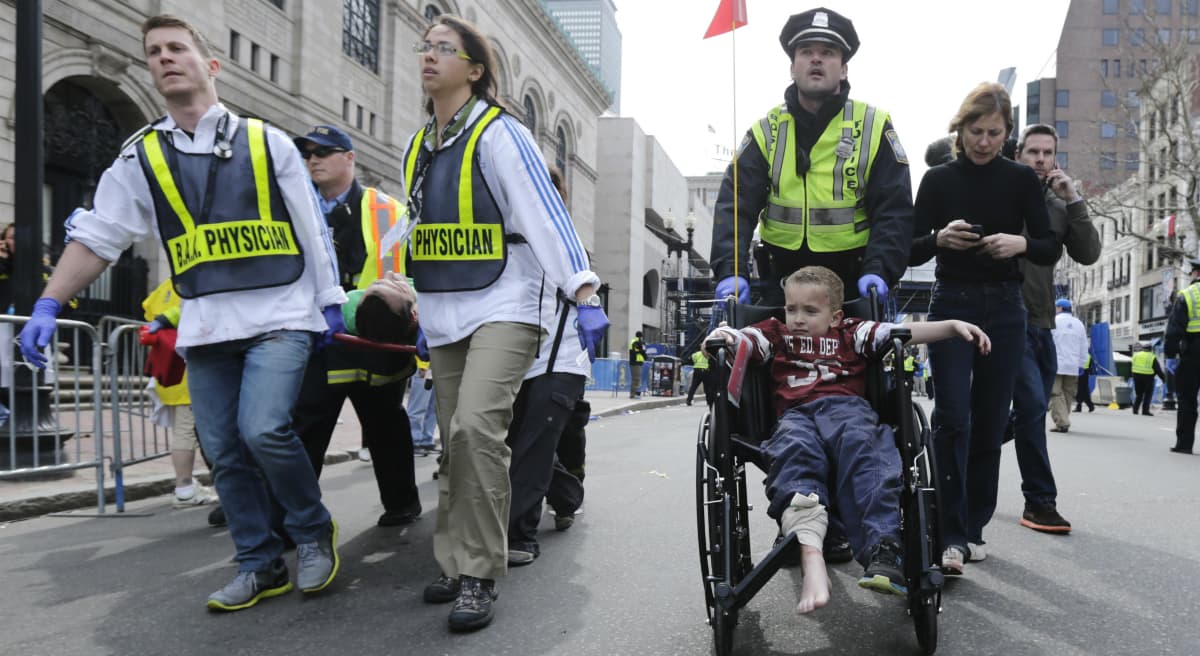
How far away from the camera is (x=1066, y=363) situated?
12.8 meters

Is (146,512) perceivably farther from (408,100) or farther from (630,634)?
(408,100)

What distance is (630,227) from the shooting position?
2072 inches

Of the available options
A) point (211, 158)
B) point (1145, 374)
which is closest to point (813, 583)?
point (211, 158)

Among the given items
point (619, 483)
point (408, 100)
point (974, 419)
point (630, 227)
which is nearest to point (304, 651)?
point (974, 419)

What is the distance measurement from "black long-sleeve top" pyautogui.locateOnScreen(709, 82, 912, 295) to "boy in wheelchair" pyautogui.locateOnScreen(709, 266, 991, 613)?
1.55 ft

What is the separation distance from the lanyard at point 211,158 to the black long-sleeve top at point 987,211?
285 centimetres

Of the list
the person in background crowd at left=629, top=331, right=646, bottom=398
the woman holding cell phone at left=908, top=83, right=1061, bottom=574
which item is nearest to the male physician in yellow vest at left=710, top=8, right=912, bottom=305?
the woman holding cell phone at left=908, top=83, right=1061, bottom=574

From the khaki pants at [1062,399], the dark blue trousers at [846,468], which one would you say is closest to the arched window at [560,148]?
the khaki pants at [1062,399]

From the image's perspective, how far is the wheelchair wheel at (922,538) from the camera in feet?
8.63

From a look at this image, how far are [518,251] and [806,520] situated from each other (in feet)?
5.04

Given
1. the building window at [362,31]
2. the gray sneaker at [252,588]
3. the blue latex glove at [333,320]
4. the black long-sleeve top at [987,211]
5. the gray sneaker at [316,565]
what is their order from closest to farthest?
A: the gray sneaker at [252,588] < the gray sneaker at [316,565] < the blue latex glove at [333,320] < the black long-sleeve top at [987,211] < the building window at [362,31]

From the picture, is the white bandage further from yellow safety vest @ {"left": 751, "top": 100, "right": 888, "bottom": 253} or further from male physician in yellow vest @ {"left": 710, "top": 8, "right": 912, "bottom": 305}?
yellow safety vest @ {"left": 751, "top": 100, "right": 888, "bottom": 253}

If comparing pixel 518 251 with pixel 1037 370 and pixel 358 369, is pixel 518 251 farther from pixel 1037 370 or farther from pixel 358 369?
pixel 1037 370

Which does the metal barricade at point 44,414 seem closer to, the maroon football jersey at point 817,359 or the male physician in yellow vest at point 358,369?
the male physician in yellow vest at point 358,369
